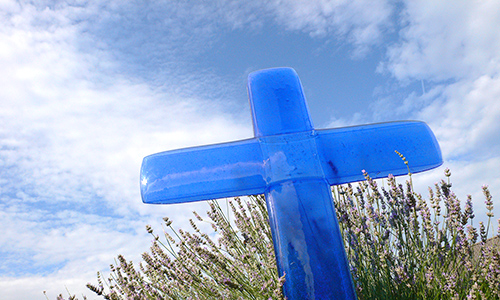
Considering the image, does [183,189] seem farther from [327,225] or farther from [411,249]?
[411,249]

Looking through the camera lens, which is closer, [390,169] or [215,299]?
[390,169]

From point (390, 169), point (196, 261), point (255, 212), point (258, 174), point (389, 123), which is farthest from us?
point (255, 212)

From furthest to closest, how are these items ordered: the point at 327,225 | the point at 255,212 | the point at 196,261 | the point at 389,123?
the point at 255,212, the point at 196,261, the point at 389,123, the point at 327,225

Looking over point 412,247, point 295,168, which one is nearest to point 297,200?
point 295,168

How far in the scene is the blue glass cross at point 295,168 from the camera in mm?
1525

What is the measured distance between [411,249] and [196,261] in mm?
1177

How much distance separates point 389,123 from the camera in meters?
1.95

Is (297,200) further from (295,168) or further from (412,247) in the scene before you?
(412,247)

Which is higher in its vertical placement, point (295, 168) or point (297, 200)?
point (295, 168)

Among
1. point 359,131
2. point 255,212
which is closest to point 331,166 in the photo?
point 359,131

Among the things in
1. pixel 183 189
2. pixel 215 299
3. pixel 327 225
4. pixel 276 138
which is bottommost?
pixel 215 299

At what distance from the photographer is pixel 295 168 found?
1653mm

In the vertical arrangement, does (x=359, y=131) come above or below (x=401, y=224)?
above

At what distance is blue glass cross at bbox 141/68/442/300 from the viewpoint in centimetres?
153
